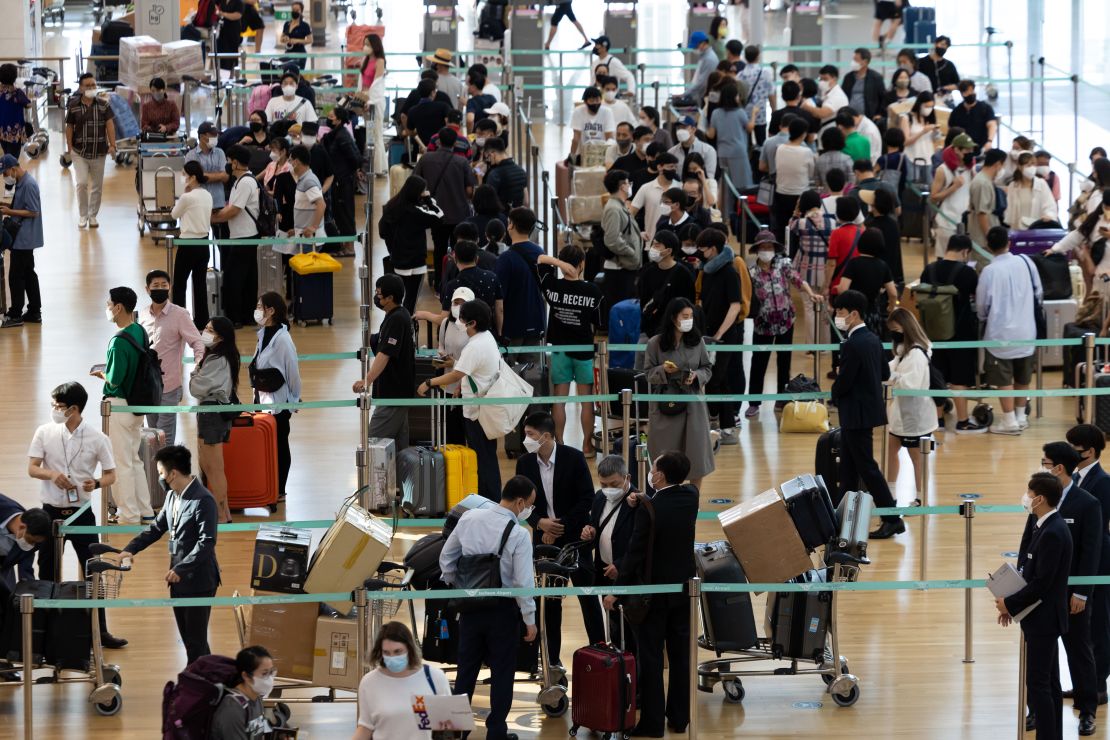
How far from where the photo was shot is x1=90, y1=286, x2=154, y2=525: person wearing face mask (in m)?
10.9

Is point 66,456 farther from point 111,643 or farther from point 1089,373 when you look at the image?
point 1089,373

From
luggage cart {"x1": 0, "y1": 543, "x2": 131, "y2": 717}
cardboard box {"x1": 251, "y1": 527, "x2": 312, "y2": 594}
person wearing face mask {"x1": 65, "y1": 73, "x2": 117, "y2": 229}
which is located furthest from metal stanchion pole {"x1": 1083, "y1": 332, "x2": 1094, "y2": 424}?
person wearing face mask {"x1": 65, "y1": 73, "x2": 117, "y2": 229}

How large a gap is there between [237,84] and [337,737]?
1461 centimetres

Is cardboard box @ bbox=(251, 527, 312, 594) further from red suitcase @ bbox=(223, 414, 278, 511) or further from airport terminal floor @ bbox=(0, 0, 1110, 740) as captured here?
red suitcase @ bbox=(223, 414, 278, 511)

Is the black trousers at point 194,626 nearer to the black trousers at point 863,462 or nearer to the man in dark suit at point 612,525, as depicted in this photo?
the man in dark suit at point 612,525

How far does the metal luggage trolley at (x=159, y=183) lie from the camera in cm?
1797

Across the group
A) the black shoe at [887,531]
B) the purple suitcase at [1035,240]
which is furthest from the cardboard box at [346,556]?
the purple suitcase at [1035,240]

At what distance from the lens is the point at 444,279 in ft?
44.7

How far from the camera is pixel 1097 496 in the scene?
8.73 metres

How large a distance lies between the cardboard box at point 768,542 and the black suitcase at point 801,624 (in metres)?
0.14

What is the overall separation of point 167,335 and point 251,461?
37.1 inches

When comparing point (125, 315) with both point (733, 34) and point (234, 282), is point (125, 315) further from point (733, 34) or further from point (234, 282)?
point (733, 34)

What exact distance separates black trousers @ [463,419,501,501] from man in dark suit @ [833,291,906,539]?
2.11m

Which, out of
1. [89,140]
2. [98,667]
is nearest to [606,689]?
[98,667]
